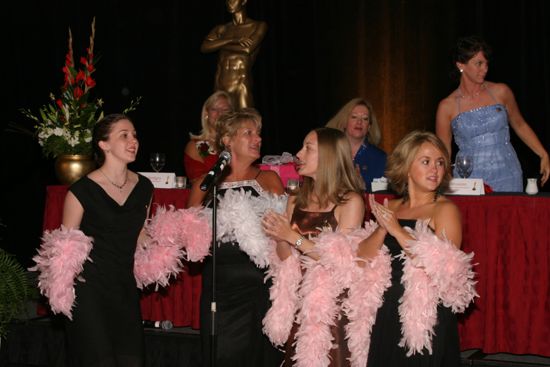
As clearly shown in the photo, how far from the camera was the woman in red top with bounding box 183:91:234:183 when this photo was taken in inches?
199

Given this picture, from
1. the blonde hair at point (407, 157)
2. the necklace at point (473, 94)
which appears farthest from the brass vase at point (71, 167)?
the blonde hair at point (407, 157)

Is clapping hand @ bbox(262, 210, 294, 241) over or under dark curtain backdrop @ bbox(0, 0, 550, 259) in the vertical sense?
under

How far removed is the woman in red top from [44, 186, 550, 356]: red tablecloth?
60.3 inches

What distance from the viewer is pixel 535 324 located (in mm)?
4051

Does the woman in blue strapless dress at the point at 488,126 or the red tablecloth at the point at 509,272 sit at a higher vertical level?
the woman in blue strapless dress at the point at 488,126

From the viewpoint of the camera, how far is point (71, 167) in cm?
522

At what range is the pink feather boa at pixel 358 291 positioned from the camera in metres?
3.00

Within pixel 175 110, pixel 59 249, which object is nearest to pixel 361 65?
pixel 175 110

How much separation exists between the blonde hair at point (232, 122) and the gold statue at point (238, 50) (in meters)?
2.66

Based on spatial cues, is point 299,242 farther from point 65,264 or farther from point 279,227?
point 65,264

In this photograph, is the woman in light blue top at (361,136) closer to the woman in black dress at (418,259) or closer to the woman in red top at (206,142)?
the woman in red top at (206,142)

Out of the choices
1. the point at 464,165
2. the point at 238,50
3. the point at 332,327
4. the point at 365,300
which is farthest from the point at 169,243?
the point at 238,50

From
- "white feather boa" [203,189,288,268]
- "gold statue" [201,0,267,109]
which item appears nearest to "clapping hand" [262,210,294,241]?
"white feather boa" [203,189,288,268]

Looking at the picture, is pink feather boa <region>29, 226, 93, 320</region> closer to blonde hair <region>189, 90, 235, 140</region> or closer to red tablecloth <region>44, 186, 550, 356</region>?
blonde hair <region>189, 90, 235, 140</region>
